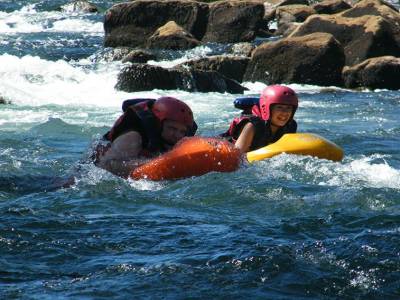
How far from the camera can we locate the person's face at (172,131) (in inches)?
300

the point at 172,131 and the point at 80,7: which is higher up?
the point at 172,131

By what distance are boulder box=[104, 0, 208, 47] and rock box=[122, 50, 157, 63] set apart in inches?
101

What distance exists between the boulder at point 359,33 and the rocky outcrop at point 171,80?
3358 mm

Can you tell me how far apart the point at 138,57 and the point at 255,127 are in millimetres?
11481

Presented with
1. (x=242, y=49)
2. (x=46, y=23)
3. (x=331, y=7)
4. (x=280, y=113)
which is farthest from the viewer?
(x=46, y=23)

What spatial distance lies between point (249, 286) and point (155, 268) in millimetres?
610

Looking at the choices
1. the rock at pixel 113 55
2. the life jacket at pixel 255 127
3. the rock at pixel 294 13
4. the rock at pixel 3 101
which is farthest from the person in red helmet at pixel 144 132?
the rock at pixel 294 13

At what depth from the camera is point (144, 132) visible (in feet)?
25.1

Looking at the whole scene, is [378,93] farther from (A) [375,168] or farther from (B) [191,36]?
(A) [375,168]

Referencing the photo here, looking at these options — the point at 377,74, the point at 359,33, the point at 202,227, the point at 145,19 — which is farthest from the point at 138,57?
the point at 202,227

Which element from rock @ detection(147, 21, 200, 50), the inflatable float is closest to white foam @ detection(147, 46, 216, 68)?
rock @ detection(147, 21, 200, 50)

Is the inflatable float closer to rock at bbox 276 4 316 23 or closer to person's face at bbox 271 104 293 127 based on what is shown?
person's face at bbox 271 104 293 127

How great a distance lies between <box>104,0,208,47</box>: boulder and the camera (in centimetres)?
2325

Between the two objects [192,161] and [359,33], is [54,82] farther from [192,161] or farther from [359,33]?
[192,161]
